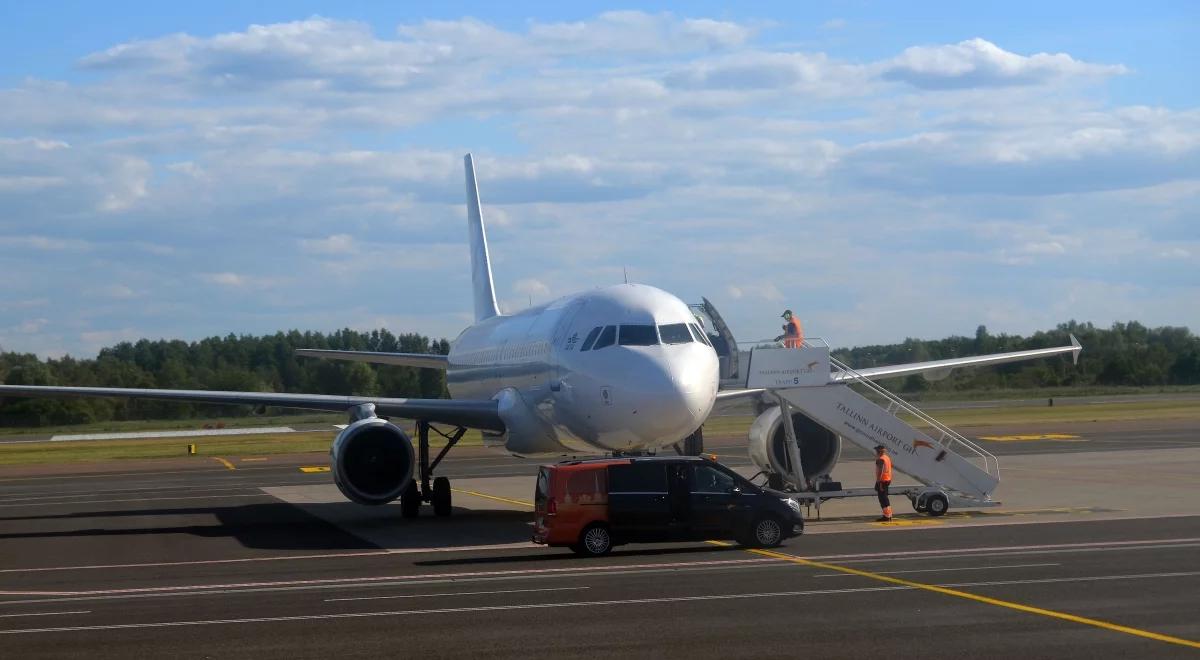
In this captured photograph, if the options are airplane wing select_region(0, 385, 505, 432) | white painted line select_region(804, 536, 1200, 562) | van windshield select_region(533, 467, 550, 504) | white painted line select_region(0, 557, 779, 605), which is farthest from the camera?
airplane wing select_region(0, 385, 505, 432)

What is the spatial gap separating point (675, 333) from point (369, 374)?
237 ft

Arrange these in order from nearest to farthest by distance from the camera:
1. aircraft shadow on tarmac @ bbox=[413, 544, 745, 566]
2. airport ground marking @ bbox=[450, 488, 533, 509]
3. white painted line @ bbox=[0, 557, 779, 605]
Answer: white painted line @ bbox=[0, 557, 779, 605] < aircraft shadow on tarmac @ bbox=[413, 544, 745, 566] < airport ground marking @ bbox=[450, 488, 533, 509]

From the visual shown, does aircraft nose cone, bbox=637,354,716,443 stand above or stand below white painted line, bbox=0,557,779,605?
above

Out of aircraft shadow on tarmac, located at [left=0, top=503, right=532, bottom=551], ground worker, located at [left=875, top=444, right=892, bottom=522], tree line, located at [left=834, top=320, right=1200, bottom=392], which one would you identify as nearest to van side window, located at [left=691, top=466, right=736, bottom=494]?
aircraft shadow on tarmac, located at [left=0, top=503, right=532, bottom=551]

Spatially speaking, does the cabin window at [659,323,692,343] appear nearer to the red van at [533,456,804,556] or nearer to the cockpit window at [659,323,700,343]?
the cockpit window at [659,323,700,343]

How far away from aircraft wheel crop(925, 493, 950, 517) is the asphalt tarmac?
57 cm

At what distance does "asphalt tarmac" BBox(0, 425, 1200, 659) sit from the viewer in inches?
560

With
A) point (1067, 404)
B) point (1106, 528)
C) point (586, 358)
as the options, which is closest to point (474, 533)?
point (586, 358)

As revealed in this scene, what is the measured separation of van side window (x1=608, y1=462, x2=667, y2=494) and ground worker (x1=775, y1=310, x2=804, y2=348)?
27.5 feet

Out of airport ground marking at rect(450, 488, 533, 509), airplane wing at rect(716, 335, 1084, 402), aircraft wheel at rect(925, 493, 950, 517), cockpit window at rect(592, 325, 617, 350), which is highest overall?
cockpit window at rect(592, 325, 617, 350)

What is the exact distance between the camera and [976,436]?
201 ft

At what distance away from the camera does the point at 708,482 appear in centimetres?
2311

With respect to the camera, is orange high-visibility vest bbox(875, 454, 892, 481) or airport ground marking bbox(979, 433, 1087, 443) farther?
airport ground marking bbox(979, 433, 1087, 443)

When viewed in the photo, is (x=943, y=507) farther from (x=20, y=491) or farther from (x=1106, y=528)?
(x=20, y=491)
